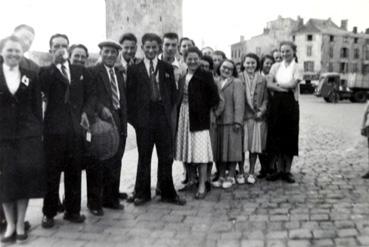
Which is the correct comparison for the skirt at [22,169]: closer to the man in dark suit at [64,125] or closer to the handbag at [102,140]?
the man in dark suit at [64,125]

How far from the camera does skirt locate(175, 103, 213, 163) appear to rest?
6.24 meters

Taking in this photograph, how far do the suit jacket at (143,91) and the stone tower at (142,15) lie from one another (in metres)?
34.2

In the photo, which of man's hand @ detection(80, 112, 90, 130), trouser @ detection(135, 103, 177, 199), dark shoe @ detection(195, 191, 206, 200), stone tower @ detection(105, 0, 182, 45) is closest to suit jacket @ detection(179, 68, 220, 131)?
trouser @ detection(135, 103, 177, 199)

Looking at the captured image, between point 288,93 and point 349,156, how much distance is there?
3.23 metres

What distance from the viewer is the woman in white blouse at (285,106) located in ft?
22.7

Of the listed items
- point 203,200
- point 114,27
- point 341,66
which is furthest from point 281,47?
point 341,66

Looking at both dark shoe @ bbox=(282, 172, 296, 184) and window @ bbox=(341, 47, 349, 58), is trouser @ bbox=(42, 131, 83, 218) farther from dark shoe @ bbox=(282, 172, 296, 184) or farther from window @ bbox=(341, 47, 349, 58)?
window @ bbox=(341, 47, 349, 58)

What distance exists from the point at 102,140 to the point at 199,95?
156 centimetres

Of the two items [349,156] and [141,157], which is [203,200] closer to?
[141,157]

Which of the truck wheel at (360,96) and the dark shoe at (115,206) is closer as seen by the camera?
the dark shoe at (115,206)

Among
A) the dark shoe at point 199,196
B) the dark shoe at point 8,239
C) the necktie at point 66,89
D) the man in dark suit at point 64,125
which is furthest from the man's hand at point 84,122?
the dark shoe at point 199,196

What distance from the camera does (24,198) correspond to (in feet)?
15.0

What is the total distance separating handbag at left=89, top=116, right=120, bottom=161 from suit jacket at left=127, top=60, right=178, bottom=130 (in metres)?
0.59

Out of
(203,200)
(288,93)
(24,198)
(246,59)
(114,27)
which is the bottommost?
(203,200)
